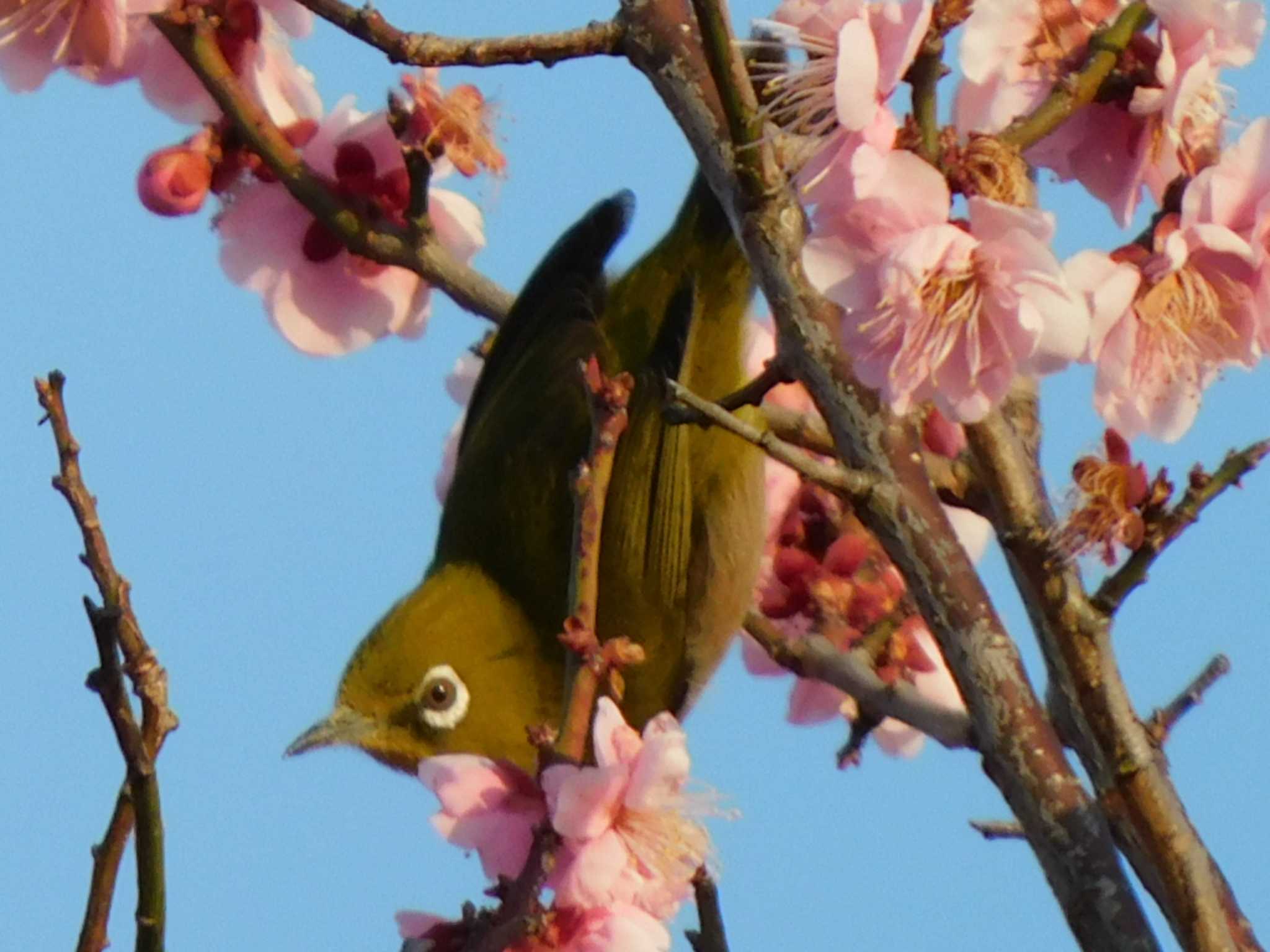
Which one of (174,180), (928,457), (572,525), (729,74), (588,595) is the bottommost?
(588,595)

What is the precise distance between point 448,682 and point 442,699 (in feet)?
0.15

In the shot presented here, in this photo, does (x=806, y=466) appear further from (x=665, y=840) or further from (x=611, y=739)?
(x=665, y=840)

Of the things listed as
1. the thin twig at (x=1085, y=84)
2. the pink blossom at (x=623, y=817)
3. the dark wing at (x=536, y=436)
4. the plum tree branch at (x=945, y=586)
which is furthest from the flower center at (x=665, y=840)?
the dark wing at (x=536, y=436)

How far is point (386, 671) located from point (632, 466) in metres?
0.77

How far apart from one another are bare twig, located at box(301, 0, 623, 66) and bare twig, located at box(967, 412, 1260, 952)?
2.63 ft

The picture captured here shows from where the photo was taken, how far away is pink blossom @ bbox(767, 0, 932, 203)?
1935 mm

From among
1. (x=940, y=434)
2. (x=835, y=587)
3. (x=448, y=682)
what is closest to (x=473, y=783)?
(x=835, y=587)

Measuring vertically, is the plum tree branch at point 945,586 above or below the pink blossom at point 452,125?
below

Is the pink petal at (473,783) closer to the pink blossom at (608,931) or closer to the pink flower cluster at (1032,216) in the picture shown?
the pink blossom at (608,931)

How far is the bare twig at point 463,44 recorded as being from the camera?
97.9 inches

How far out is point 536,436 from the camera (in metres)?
4.46

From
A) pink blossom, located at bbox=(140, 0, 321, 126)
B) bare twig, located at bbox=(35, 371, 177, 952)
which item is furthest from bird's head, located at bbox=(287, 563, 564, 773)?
bare twig, located at bbox=(35, 371, 177, 952)

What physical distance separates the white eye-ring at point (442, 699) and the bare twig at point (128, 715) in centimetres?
219

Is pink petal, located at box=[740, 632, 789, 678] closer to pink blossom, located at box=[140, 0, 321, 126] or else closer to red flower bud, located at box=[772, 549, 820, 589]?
red flower bud, located at box=[772, 549, 820, 589]
